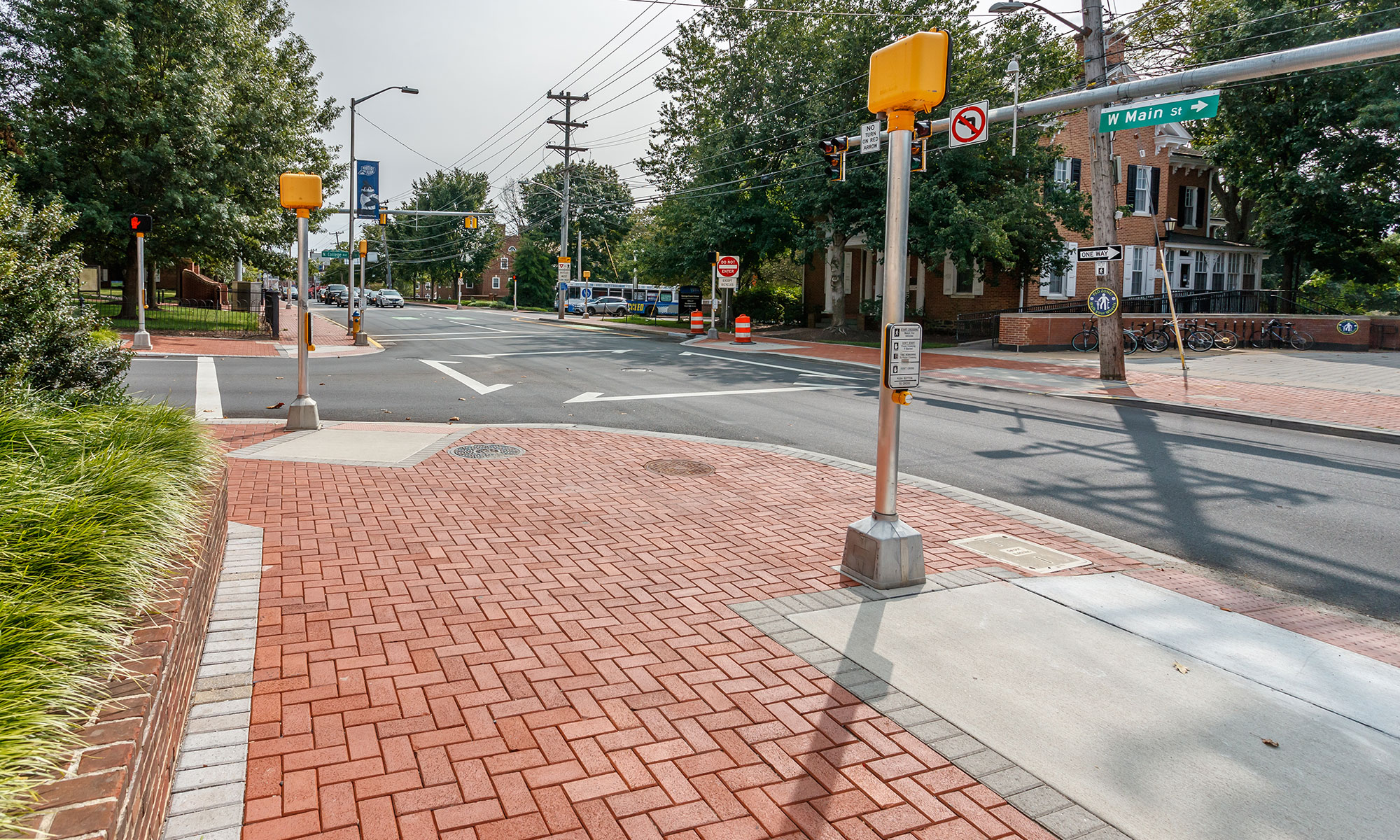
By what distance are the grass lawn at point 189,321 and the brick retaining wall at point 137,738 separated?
87.3 feet

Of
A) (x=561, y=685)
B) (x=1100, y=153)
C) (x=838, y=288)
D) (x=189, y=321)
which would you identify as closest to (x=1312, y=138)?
(x=838, y=288)

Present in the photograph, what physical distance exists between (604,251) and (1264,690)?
265 ft

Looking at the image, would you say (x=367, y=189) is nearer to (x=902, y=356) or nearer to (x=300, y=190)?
(x=300, y=190)

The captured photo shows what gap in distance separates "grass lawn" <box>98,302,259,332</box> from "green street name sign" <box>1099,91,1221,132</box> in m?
25.1

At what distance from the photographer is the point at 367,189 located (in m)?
30.6

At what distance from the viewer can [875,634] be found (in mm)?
4668

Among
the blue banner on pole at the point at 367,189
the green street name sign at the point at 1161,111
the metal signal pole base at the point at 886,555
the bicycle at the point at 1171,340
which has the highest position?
the blue banner on pole at the point at 367,189

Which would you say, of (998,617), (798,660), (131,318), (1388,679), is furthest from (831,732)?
(131,318)

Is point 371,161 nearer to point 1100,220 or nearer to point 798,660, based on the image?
point 1100,220

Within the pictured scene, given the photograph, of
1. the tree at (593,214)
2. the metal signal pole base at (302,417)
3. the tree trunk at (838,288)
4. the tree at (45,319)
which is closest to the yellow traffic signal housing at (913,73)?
the tree at (45,319)

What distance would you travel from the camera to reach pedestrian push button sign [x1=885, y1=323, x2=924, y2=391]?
5348 millimetres

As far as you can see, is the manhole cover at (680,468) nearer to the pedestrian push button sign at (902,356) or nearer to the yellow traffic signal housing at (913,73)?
the pedestrian push button sign at (902,356)

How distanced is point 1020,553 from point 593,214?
258 feet

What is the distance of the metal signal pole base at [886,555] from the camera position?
5.39 metres
